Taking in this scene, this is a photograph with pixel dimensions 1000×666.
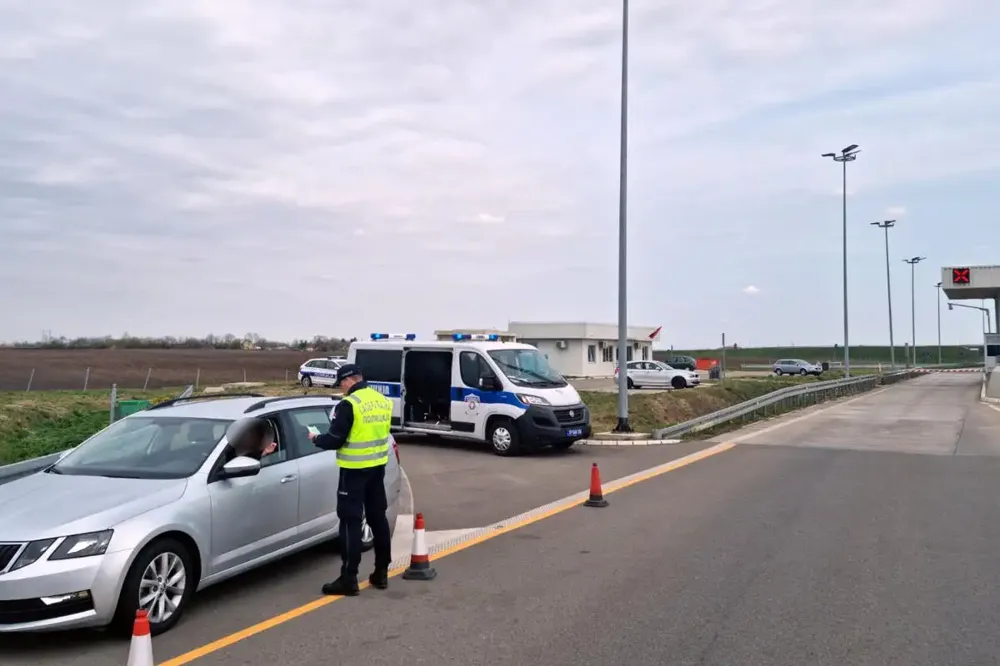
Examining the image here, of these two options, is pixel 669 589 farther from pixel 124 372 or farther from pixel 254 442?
pixel 124 372

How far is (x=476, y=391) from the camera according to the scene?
1681cm

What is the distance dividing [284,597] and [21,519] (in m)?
2.06

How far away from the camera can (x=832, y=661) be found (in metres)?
5.16

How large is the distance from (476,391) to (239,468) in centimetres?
1058

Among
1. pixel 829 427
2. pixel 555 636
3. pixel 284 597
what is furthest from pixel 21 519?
pixel 829 427

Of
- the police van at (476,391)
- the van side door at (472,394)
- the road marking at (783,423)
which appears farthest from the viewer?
the road marking at (783,423)

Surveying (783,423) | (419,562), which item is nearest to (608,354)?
(783,423)

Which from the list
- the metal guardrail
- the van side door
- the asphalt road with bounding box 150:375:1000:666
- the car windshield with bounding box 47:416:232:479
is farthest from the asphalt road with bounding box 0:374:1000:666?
the metal guardrail

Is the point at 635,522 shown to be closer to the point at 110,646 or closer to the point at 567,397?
the point at 110,646

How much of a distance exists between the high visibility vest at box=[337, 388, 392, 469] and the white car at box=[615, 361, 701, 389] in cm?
3712

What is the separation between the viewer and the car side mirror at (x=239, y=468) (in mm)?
6332

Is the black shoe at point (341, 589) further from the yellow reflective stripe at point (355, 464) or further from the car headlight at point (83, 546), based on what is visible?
the car headlight at point (83, 546)

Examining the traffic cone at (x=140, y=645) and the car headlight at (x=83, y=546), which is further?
the car headlight at (x=83, y=546)

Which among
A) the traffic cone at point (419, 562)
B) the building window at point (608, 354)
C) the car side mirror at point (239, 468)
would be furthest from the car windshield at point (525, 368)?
the building window at point (608, 354)
